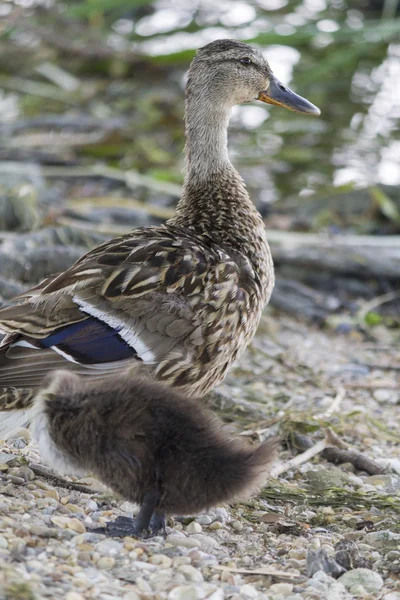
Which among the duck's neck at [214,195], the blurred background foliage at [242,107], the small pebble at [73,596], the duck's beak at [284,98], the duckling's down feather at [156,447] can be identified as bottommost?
the blurred background foliage at [242,107]

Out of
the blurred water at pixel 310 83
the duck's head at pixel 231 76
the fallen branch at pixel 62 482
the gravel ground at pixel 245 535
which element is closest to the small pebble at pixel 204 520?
the gravel ground at pixel 245 535

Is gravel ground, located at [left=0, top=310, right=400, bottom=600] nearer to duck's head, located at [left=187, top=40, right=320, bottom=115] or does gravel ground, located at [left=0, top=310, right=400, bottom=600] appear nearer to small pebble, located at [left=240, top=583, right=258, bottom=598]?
small pebble, located at [left=240, top=583, right=258, bottom=598]

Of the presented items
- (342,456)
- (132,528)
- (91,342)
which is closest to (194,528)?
(132,528)

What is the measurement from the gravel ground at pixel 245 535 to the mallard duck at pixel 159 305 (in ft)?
1.51

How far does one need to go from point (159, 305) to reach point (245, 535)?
2.98 ft

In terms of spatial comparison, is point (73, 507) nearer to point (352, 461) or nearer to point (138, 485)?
point (138, 485)

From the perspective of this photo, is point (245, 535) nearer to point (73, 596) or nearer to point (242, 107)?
point (73, 596)

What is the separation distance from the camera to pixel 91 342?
3.80 m

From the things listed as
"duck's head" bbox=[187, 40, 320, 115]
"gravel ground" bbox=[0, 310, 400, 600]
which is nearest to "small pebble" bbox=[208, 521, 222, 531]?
"gravel ground" bbox=[0, 310, 400, 600]

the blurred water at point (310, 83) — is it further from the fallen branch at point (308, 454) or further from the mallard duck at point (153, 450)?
the mallard duck at point (153, 450)

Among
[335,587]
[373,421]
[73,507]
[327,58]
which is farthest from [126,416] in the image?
[327,58]

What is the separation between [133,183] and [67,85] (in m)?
3.18

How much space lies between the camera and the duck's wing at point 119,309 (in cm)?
376

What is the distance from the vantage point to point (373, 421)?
16.4 feet
